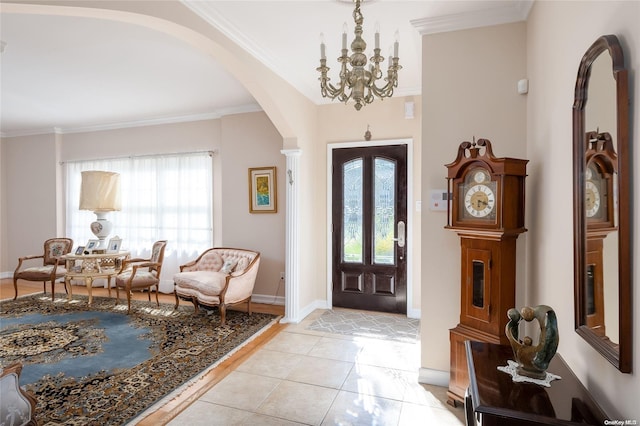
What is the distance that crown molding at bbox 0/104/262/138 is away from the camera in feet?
15.4

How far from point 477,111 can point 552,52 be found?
65cm

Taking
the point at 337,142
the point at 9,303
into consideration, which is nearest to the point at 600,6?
the point at 337,142

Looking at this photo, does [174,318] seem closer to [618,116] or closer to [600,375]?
[600,375]

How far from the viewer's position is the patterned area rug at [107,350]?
2271 mm

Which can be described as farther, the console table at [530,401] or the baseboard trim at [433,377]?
the baseboard trim at [433,377]

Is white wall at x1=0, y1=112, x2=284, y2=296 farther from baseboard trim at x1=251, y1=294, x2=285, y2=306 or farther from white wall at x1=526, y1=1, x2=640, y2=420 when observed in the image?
white wall at x1=526, y1=1, x2=640, y2=420

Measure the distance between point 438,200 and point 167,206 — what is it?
4378mm

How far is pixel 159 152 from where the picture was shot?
17.6ft

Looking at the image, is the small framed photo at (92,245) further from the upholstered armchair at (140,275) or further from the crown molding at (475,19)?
the crown molding at (475,19)

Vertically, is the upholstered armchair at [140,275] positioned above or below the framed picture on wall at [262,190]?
below

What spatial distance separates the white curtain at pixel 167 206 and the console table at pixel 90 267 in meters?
0.64

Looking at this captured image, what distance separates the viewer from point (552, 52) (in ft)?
5.72

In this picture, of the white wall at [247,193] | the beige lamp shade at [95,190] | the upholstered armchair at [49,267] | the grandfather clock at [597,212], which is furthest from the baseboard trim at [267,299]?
the grandfather clock at [597,212]

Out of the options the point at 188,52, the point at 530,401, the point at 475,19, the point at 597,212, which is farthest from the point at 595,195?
the point at 188,52
